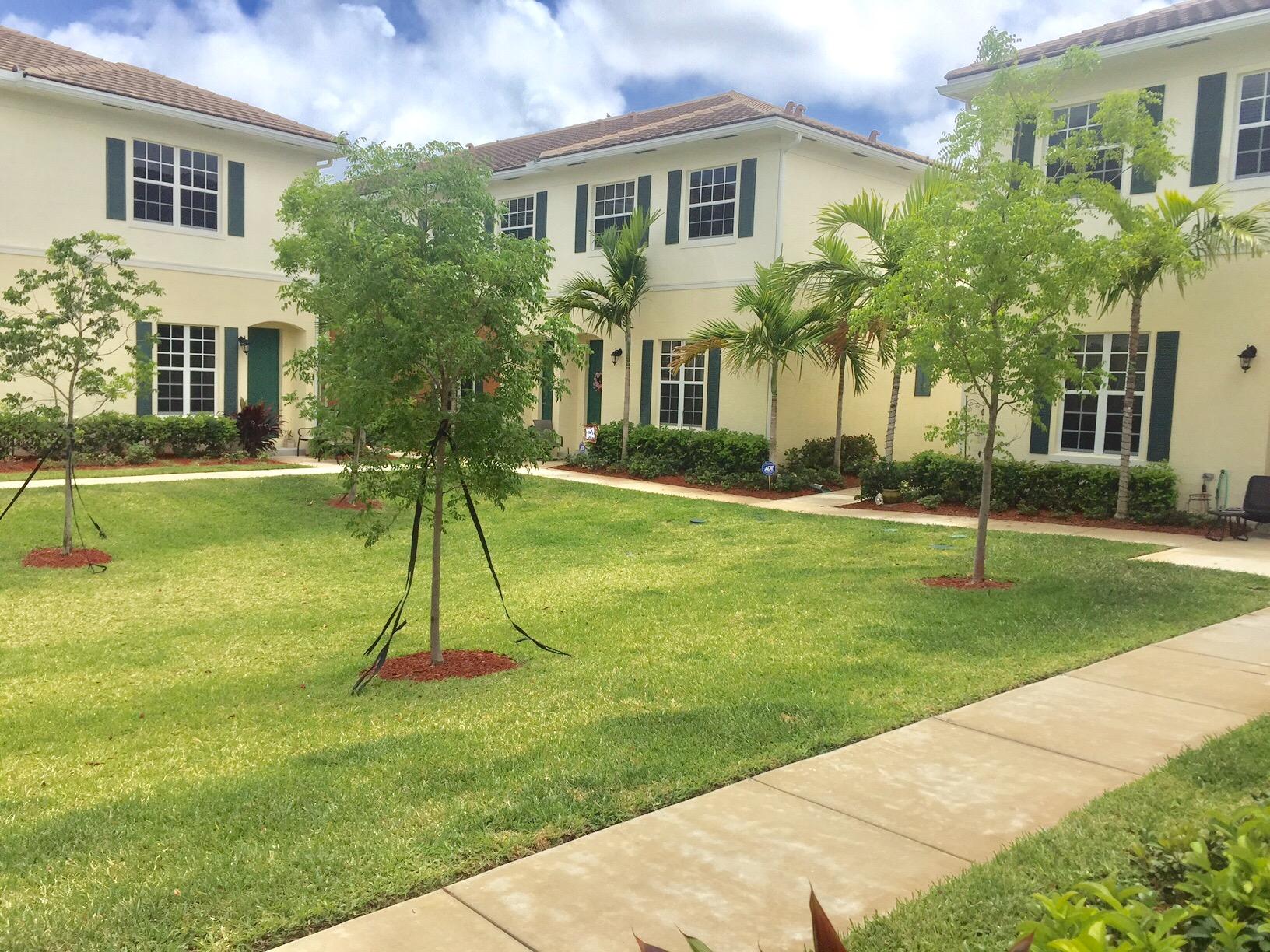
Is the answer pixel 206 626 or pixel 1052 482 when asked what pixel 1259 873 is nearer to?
pixel 206 626

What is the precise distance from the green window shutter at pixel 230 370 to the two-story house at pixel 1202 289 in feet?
50.3

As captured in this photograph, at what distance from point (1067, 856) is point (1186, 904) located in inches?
23.8

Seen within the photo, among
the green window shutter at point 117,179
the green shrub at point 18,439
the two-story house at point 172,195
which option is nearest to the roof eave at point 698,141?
the two-story house at point 172,195

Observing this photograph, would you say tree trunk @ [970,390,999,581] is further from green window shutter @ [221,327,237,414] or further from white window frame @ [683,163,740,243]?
green window shutter @ [221,327,237,414]

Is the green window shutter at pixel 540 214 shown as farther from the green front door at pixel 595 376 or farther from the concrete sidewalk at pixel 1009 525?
the concrete sidewalk at pixel 1009 525

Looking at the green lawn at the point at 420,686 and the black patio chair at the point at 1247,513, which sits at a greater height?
the black patio chair at the point at 1247,513

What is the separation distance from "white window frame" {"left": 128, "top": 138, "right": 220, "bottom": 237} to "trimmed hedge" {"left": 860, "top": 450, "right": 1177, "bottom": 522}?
46.1 feet

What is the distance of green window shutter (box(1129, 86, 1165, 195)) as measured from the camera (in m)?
14.5

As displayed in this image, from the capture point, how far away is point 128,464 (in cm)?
1848

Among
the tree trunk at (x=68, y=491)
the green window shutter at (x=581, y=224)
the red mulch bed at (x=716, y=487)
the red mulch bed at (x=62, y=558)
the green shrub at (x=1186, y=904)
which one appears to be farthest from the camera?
the green window shutter at (x=581, y=224)

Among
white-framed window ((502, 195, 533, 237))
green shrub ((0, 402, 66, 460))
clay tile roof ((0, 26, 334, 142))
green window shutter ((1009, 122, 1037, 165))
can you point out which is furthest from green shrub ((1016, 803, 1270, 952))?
white-framed window ((502, 195, 533, 237))

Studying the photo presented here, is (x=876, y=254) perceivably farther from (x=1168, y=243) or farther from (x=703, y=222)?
(x=1168, y=243)

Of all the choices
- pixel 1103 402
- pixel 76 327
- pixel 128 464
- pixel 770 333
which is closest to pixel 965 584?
pixel 1103 402

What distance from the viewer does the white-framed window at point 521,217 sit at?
914 inches
